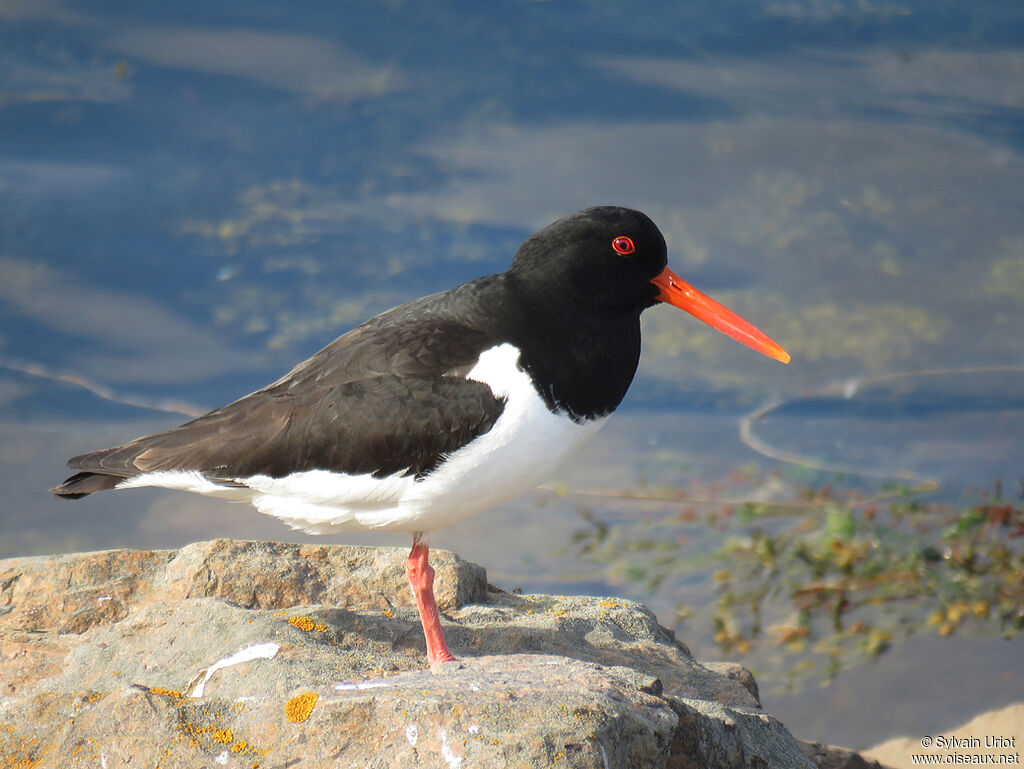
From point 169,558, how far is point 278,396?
1120 millimetres

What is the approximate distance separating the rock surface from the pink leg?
9 centimetres

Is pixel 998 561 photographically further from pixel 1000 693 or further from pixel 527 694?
pixel 527 694

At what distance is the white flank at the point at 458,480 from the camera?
4309 millimetres

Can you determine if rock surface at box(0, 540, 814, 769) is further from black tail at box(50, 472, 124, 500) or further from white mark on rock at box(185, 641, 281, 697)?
black tail at box(50, 472, 124, 500)

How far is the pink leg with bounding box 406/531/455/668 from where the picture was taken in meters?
4.06

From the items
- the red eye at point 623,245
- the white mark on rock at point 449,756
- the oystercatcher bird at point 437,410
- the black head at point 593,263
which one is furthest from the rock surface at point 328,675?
the red eye at point 623,245

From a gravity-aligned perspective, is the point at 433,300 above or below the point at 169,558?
above

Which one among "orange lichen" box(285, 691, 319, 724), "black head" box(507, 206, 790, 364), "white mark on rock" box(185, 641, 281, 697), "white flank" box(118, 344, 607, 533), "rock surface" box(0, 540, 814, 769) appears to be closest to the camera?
"rock surface" box(0, 540, 814, 769)

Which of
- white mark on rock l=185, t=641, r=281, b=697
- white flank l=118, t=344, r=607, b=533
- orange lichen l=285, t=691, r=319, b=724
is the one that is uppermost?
white flank l=118, t=344, r=607, b=533

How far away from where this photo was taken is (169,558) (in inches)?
201

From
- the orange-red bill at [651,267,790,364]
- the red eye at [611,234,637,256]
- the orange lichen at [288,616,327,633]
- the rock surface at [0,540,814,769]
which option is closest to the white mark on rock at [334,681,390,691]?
the rock surface at [0,540,814,769]

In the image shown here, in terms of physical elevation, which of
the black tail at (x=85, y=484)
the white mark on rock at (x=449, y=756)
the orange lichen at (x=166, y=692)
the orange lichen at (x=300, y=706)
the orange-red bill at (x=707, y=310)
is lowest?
the white mark on rock at (x=449, y=756)

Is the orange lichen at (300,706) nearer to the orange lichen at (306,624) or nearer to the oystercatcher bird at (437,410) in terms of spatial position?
the orange lichen at (306,624)

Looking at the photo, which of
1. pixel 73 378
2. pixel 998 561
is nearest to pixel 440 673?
pixel 998 561
